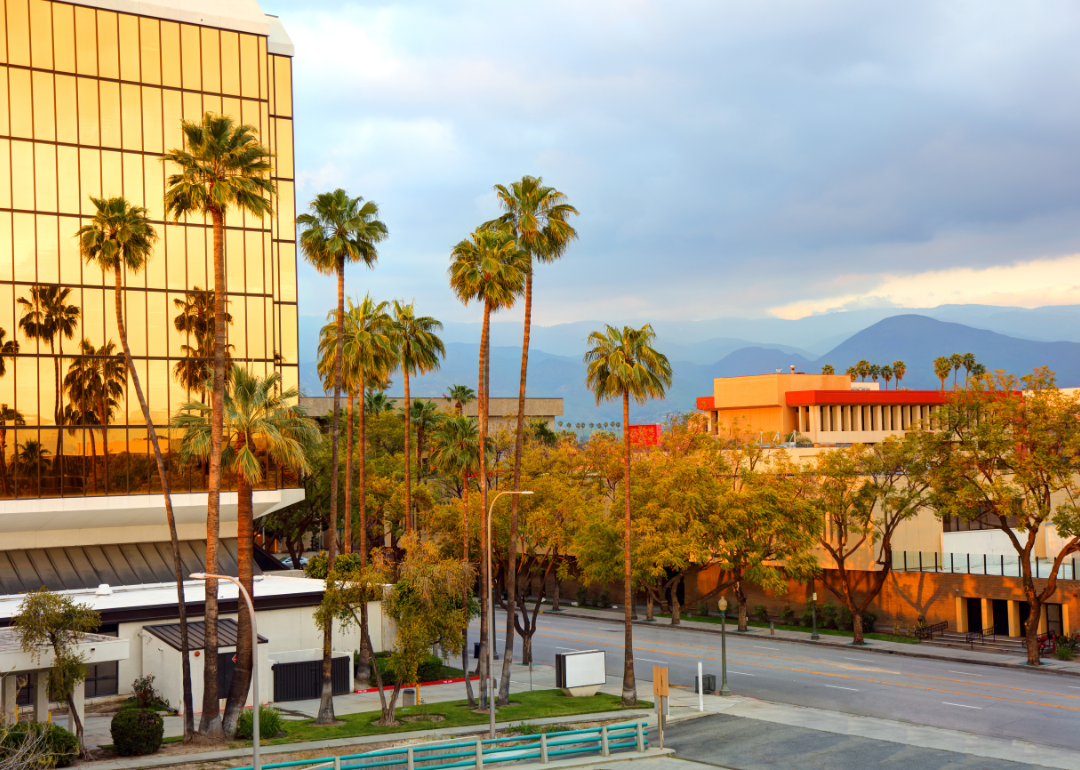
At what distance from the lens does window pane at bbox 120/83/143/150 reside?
5412cm

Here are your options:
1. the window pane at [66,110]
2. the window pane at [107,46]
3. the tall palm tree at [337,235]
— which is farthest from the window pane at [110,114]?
the tall palm tree at [337,235]

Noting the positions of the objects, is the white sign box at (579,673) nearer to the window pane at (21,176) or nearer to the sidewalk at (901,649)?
the sidewalk at (901,649)

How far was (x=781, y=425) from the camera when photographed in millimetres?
115812

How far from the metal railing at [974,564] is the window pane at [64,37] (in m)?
56.3

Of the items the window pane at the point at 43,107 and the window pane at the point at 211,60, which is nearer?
the window pane at the point at 43,107

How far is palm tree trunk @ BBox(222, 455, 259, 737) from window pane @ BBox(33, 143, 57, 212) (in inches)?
1032

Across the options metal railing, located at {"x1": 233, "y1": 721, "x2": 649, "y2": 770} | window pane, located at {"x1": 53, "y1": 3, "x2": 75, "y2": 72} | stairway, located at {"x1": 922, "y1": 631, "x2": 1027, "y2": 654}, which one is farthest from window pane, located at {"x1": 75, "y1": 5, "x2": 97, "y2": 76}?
stairway, located at {"x1": 922, "y1": 631, "x2": 1027, "y2": 654}

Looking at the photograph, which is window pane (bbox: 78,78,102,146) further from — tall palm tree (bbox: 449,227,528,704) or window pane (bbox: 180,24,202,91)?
tall palm tree (bbox: 449,227,528,704)

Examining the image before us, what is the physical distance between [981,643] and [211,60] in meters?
55.9

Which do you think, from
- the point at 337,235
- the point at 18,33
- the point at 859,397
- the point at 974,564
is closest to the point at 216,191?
the point at 337,235

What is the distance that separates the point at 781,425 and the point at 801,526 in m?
59.5

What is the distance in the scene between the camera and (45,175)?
170ft

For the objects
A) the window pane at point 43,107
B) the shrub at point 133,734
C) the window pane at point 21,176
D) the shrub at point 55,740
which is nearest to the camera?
the shrub at point 55,740

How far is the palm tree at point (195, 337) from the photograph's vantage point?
53.5 m
